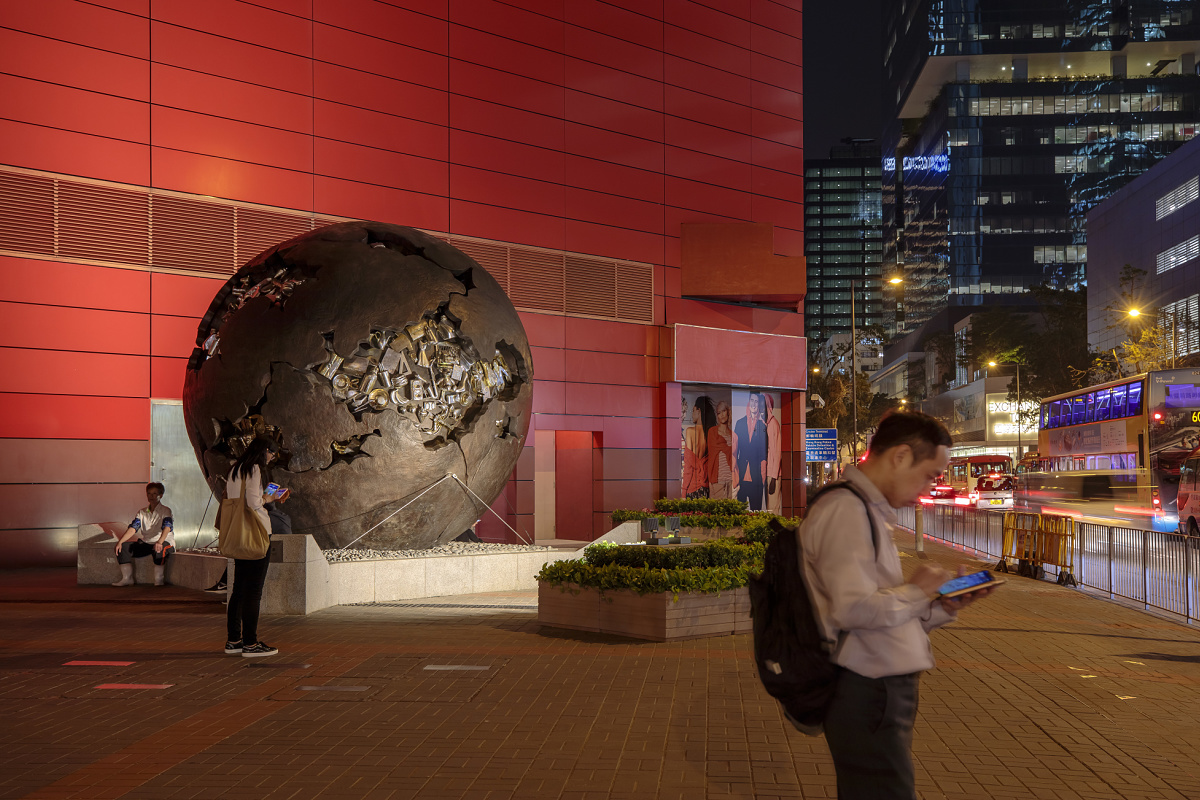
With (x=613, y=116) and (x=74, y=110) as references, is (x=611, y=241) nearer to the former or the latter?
(x=613, y=116)

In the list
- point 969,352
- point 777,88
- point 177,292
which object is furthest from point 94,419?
point 969,352

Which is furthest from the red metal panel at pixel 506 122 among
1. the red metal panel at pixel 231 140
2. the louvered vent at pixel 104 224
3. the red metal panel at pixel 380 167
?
the louvered vent at pixel 104 224

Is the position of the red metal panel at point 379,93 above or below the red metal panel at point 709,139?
below

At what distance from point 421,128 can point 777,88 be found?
485 inches

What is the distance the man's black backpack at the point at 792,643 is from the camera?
3266 millimetres

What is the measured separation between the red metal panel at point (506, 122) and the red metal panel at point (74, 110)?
699cm

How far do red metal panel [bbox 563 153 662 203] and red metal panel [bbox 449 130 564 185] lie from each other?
1.26ft

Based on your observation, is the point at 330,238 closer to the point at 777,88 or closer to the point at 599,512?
the point at 599,512

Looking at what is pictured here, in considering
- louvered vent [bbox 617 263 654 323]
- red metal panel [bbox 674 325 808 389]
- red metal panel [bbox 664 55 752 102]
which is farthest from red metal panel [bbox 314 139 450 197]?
red metal panel [bbox 664 55 752 102]

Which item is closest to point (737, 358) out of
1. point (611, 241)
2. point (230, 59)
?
point (611, 241)

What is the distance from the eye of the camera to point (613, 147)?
26.8 metres

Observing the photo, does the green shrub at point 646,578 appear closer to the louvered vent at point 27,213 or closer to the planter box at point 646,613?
the planter box at point 646,613

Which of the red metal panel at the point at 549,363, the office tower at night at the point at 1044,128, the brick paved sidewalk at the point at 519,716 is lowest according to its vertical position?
the brick paved sidewalk at the point at 519,716

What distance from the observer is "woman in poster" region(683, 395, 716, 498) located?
95.0 ft
